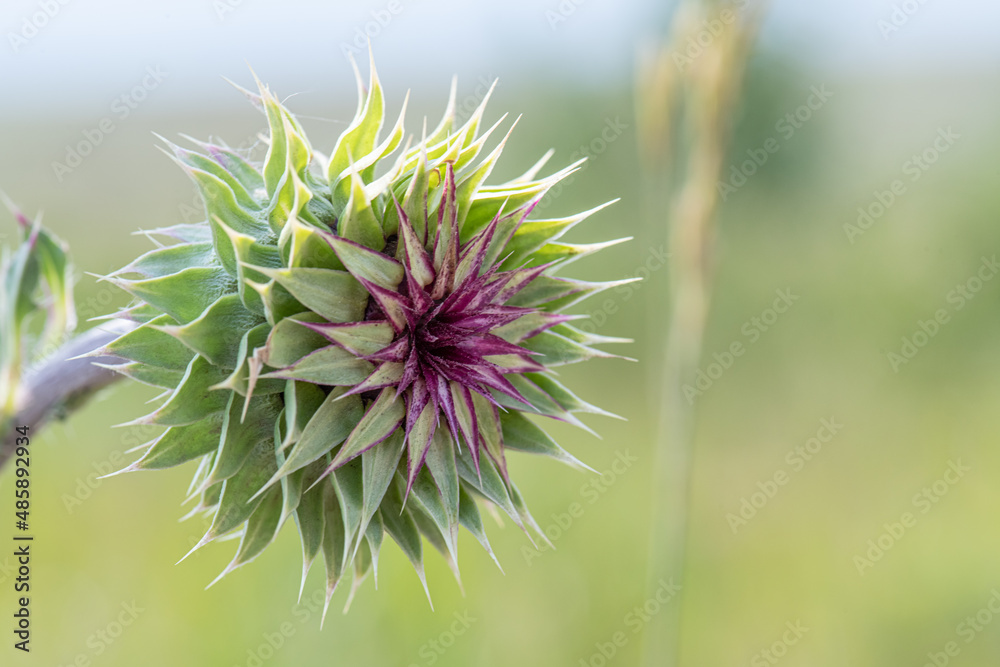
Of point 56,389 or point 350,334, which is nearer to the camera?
point 350,334

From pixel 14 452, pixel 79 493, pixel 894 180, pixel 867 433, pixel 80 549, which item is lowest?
pixel 867 433

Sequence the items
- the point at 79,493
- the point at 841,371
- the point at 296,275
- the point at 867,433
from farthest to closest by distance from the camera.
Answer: the point at 841,371 < the point at 867,433 < the point at 79,493 < the point at 296,275

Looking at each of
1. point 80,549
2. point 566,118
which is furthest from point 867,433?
point 80,549

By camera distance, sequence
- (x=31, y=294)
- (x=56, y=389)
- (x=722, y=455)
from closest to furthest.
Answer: (x=56, y=389) → (x=31, y=294) → (x=722, y=455)

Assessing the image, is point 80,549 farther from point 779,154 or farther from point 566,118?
point 779,154

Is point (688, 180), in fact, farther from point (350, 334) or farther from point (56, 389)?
point (56, 389)

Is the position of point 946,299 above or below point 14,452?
below

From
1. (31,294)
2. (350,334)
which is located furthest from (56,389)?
(350,334)

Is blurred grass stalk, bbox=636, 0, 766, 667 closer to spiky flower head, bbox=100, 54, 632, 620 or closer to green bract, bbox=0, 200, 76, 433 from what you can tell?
spiky flower head, bbox=100, 54, 632, 620
